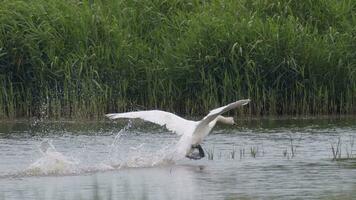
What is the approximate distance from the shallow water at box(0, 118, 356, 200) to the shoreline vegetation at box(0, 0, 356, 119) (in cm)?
60

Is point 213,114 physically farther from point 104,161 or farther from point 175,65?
point 175,65

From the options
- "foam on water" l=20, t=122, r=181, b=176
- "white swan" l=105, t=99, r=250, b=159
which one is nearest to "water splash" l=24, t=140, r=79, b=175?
"foam on water" l=20, t=122, r=181, b=176

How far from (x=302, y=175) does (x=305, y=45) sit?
25.0ft

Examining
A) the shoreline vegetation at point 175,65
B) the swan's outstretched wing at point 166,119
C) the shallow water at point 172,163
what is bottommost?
the shallow water at point 172,163

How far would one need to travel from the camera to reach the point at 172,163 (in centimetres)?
1580

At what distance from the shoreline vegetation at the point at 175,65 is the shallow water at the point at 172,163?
0.60 m

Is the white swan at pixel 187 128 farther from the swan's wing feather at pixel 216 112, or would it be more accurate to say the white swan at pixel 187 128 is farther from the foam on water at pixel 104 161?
the foam on water at pixel 104 161

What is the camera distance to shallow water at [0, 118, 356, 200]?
41.9 ft

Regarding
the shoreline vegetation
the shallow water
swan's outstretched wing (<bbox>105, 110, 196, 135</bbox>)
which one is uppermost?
the shoreline vegetation

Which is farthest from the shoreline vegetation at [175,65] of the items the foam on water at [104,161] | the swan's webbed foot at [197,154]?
the swan's webbed foot at [197,154]

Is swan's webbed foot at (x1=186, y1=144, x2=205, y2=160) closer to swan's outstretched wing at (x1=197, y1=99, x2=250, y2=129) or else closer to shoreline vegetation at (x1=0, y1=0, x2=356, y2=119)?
swan's outstretched wing at (x1=197, y1=99, x2=250, y2=129)

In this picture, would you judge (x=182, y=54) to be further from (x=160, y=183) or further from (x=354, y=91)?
(x=160, y=183)

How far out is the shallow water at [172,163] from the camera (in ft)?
41.9

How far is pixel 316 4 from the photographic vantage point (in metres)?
22.3
